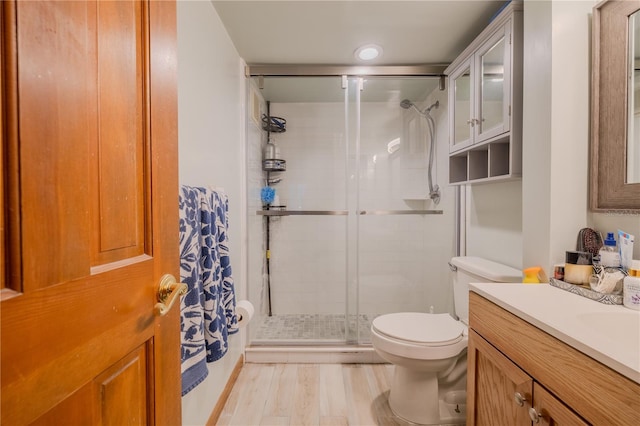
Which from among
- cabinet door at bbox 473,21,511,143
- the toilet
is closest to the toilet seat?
the toilet

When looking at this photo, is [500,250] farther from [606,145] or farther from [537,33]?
[537,33]

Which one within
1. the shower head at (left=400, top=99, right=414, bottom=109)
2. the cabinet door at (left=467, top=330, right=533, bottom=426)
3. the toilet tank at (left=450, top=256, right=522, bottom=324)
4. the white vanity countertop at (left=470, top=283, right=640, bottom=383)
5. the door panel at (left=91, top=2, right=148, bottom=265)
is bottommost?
the cabinet door at (left=467, top=330, right=533, bottom=426)

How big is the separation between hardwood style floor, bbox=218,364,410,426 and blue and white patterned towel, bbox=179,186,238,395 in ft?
2.10

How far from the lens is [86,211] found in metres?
0.44

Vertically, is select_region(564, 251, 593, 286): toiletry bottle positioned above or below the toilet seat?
above

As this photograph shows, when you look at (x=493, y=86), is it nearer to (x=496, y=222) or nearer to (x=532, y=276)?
(x=496, y=222)

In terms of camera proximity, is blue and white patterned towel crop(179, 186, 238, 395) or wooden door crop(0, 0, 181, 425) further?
blue and white patterned towel crop(179, 186, 238, 395)

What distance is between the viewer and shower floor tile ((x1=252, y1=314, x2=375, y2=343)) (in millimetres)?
2250

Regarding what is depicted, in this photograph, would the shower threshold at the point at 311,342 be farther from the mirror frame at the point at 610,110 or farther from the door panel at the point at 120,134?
the door panel at the point at 120,134

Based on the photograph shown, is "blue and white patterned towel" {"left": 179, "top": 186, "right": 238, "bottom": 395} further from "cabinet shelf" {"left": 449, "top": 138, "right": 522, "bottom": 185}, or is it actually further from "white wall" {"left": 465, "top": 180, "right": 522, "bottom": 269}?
"white wall" {"left": 465, "top": 180, "right": 522, "bottom": 269}

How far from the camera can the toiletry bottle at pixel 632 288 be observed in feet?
2.81

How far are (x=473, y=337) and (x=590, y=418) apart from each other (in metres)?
0.46

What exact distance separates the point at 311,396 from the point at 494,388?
1.11 metres

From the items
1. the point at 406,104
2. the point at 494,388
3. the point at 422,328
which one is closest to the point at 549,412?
the point at 494,388
